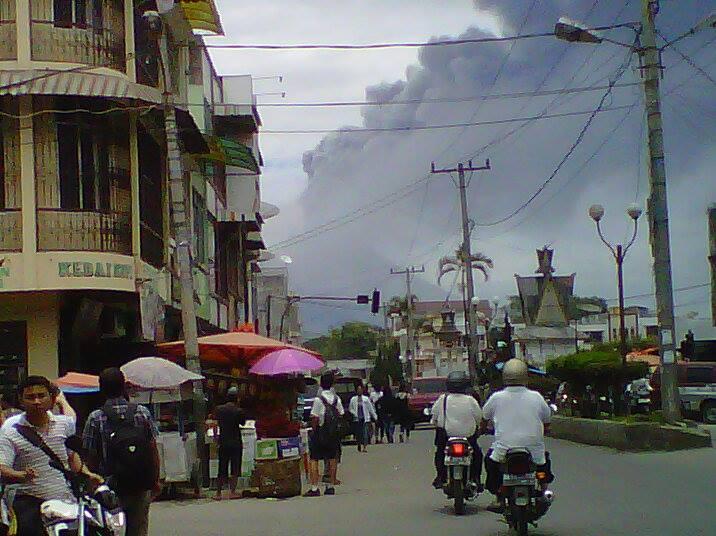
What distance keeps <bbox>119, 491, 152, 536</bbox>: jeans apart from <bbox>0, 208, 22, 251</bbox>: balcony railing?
15.0m

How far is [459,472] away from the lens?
1447 cm

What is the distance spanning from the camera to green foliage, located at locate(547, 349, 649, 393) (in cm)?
2773

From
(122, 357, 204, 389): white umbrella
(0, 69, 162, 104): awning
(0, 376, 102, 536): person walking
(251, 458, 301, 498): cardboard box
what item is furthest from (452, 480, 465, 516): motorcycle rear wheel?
(0, 69, 162, 104): awning

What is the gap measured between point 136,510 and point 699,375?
3188cm

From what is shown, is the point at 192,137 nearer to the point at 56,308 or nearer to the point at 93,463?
the point at 56,308

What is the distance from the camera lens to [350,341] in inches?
5625

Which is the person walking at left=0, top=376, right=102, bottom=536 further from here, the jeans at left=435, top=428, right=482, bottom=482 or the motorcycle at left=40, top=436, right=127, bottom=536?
the jeans at left=435, top=428, right=482, bottom=482

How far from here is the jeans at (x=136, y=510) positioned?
31.4ft

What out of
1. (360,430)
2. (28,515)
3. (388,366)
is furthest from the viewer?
(388,366)

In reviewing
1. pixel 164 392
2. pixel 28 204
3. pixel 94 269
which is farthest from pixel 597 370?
pixel 28 204

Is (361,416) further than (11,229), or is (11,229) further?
(361,416)

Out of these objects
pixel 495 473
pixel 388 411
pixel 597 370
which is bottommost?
pixel 388 411

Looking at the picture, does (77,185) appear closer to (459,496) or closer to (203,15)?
(203,15)

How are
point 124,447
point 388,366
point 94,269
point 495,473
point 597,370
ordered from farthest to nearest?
point 388,366 < point 597,370 < point 94,269 < point 495,473 < point 124,447
